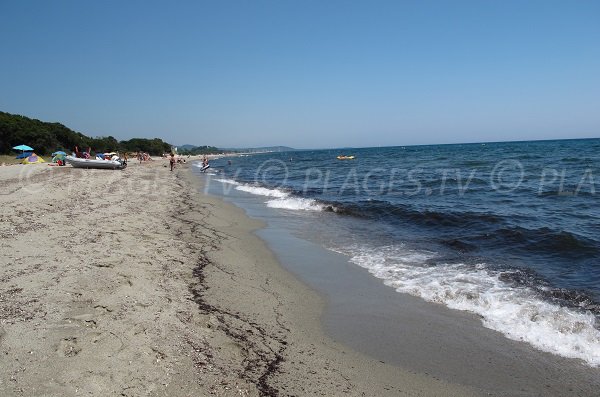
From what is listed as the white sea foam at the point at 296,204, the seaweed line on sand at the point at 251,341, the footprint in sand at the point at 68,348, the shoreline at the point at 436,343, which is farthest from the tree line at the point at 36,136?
the footprint in sand at the point at 68,348

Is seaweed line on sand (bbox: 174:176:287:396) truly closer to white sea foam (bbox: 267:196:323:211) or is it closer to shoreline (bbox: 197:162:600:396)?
shoreline (bbox: 197:162:600:396)

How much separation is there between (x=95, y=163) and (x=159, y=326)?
99.2ft

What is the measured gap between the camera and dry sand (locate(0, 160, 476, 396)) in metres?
3.41

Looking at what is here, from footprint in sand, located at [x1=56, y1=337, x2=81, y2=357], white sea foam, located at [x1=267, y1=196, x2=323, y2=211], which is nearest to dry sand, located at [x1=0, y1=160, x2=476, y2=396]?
footprint in sand, located at [x1=56, y1=337, x2=81, y2=357]

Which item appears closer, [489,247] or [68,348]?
[68,348]

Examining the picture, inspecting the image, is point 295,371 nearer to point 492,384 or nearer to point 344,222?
point 492,384

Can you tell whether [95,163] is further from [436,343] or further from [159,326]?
[436,343]

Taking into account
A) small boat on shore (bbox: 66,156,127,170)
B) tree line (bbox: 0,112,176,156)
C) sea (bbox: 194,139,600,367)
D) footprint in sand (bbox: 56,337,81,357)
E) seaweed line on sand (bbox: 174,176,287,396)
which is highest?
tree line (bbox: 0,112,176,156)

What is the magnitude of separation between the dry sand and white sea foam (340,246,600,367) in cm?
186

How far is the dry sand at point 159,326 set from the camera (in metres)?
3.41

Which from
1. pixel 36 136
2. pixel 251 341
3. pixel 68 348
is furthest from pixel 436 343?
pixel 36 136

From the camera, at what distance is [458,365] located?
429 centimetres

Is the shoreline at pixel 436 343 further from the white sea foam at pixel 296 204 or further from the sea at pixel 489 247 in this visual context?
the white sea foam at pixel 296 204

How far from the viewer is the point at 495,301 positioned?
6055 millimetres
